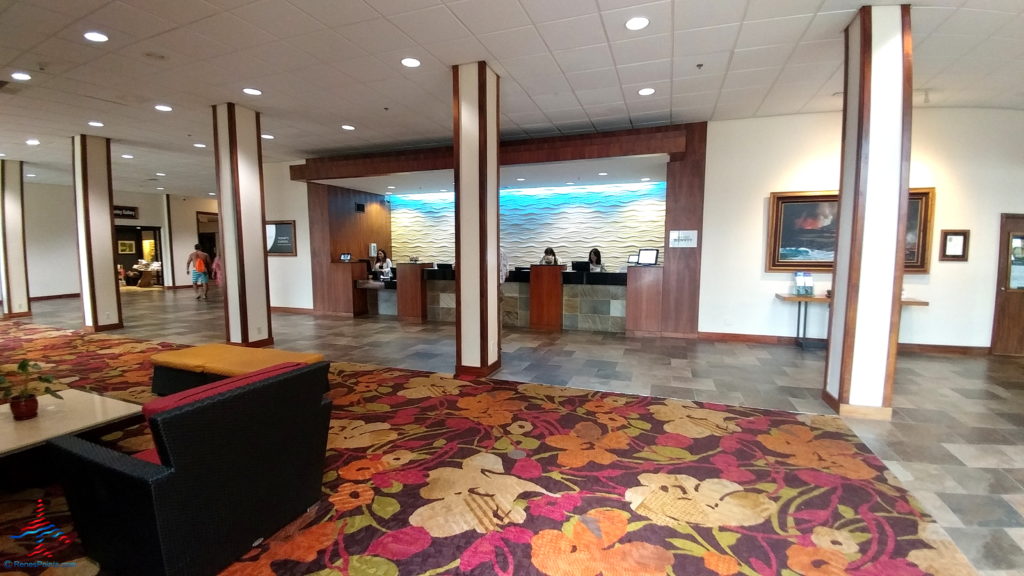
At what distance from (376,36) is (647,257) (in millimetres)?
5690

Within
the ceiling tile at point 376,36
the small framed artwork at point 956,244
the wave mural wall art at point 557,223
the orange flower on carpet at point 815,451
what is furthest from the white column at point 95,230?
the small framed artwork at point 956,244

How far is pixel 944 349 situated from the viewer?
621cm

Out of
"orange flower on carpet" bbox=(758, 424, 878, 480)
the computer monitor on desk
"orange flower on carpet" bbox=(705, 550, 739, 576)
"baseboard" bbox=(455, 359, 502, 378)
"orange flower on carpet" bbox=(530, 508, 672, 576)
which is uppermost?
the computer monitor on desk

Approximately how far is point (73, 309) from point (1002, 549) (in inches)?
622

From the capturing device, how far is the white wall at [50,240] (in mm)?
12242

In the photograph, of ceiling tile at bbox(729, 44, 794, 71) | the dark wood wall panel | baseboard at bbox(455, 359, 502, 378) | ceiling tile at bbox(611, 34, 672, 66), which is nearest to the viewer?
ceiling tile at bbox(611, 34, 672, 66)

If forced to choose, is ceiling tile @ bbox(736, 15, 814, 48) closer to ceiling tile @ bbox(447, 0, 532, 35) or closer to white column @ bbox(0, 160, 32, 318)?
ceiling tile @ bbox(447, 0, 532, 35)

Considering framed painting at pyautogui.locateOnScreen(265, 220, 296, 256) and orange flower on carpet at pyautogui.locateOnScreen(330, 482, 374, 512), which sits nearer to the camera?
orange flower on carpet at pyautogui.locateOnScreen(330, 482, 374, 512)

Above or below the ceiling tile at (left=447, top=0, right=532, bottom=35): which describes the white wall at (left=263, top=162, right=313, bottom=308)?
below

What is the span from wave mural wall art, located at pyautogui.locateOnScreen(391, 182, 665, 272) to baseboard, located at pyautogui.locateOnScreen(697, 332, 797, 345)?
329 centimetres

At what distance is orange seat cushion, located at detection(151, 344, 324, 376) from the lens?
357 cm

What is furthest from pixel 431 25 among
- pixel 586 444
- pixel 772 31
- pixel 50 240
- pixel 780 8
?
pixel 50 240

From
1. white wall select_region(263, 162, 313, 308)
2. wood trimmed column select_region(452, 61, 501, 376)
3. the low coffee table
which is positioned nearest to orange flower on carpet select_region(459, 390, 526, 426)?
wood trimmed column select_region(452, 61, 501, 376)

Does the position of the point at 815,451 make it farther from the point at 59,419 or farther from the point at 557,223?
the point at 557,223
